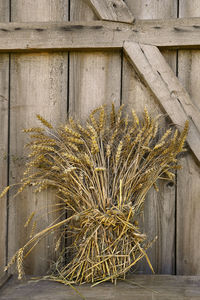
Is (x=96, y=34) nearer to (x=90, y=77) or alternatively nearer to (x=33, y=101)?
(x=90, y=77)

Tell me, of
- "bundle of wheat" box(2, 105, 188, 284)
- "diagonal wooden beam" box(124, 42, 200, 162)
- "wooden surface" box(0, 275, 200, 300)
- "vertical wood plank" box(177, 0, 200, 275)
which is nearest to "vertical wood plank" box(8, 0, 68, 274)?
"bundle of wheat" box(2, 105, 188, 284)

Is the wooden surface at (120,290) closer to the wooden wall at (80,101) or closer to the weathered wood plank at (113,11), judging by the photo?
the wooden wall at (80,101)

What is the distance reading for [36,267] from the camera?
1.64 m

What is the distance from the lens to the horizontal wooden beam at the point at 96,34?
156cm

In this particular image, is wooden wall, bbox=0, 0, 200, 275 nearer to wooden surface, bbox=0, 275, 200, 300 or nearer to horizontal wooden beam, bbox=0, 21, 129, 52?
horizontal wooden beam, bbox=0, 21, 129, 52

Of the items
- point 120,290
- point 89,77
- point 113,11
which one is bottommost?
point 120,290

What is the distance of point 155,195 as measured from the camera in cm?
161

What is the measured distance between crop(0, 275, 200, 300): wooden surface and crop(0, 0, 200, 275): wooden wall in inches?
6.5

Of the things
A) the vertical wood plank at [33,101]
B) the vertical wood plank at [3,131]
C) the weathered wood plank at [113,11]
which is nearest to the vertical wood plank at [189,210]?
the weathered wood plank at [113,11]

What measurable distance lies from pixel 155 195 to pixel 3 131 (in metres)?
0.78

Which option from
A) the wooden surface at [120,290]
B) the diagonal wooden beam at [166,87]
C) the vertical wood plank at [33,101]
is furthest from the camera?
the vertical wood plank at [33,101]

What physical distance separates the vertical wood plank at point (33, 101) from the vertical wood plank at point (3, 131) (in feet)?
0.09

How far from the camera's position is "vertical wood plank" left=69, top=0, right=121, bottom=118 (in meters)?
1.64

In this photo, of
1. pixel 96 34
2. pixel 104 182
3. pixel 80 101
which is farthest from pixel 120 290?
pixel 96 34
